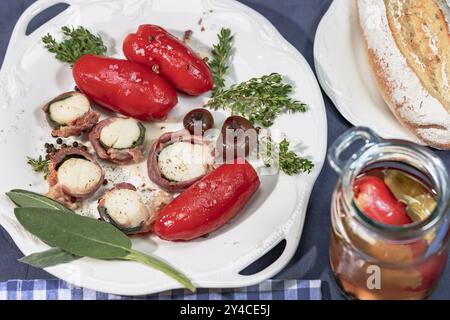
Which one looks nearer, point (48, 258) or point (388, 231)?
point (388, 231)

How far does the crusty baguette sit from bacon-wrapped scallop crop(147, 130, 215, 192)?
51 centimetres

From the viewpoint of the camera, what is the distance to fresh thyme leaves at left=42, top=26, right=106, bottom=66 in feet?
6.80

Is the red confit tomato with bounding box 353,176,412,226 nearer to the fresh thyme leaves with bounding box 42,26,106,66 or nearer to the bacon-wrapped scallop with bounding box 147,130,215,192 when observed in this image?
the bacon-wrapped scallop with bounding box 147,130,215,192

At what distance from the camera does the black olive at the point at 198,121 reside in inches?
78.4

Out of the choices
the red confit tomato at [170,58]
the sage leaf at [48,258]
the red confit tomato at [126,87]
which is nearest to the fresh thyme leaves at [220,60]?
the red confit tomato at [170,58]

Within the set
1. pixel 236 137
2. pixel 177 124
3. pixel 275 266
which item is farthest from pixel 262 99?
pixel 275 266

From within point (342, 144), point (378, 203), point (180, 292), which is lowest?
point (180, 292)

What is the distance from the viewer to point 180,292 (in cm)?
184

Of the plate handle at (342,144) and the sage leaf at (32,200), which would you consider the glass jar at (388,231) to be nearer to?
the plate handle at (342,144)

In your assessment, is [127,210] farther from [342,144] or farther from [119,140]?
[342,144]

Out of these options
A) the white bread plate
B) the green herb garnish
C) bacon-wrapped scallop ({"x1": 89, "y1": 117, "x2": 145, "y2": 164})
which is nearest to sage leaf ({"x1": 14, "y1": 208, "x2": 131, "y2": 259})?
the green herb garnish

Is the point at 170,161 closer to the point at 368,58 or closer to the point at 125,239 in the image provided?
the point at 125,239

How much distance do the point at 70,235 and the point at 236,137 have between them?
1.59 feet

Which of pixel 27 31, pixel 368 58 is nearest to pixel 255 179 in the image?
pixel 368 58
